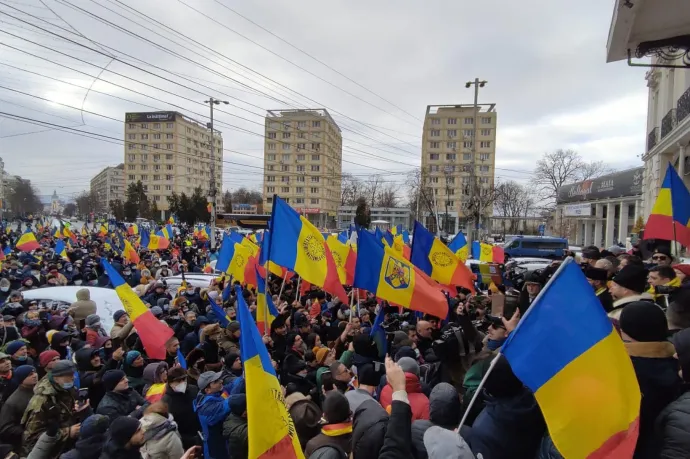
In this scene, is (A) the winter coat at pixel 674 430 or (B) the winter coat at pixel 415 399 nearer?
(A) the winter coat at pixel 674 430

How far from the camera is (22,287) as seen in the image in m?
11.2

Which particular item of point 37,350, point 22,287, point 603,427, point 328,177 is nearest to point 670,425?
point 603,427

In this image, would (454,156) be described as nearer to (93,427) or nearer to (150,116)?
(150,116)

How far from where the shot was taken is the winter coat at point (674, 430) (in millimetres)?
1935

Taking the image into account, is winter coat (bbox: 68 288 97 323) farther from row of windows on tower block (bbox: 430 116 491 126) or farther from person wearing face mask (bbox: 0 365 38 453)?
row of windows on tower block (bbox: 430 116 491 126)

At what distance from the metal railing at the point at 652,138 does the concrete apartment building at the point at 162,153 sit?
265 ft

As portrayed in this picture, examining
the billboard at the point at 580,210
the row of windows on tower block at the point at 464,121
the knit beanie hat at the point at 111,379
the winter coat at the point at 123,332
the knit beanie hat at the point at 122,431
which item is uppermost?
the row of windows on tower block at the point at 464,121

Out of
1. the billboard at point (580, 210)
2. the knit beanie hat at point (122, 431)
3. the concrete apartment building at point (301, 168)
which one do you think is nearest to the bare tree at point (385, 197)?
the concrete apartment building at point (301, 168)

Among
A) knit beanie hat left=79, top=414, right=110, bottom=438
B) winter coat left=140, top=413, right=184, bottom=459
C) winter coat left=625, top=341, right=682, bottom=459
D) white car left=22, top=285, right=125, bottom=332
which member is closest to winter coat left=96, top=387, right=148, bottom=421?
winter coat left=140, top=413, right=184, bottom=459

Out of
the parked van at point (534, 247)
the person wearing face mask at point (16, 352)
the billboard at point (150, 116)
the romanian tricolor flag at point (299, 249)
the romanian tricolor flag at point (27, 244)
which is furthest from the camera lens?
the billboard at point (150, 116)

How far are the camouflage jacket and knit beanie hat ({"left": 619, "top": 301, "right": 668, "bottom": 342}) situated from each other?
13.6ft

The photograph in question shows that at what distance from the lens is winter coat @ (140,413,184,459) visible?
130 inches

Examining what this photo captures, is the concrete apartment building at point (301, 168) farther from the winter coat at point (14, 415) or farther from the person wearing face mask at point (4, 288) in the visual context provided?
the winter coat at point (14, 415)

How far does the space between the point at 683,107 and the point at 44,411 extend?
16895 mm
